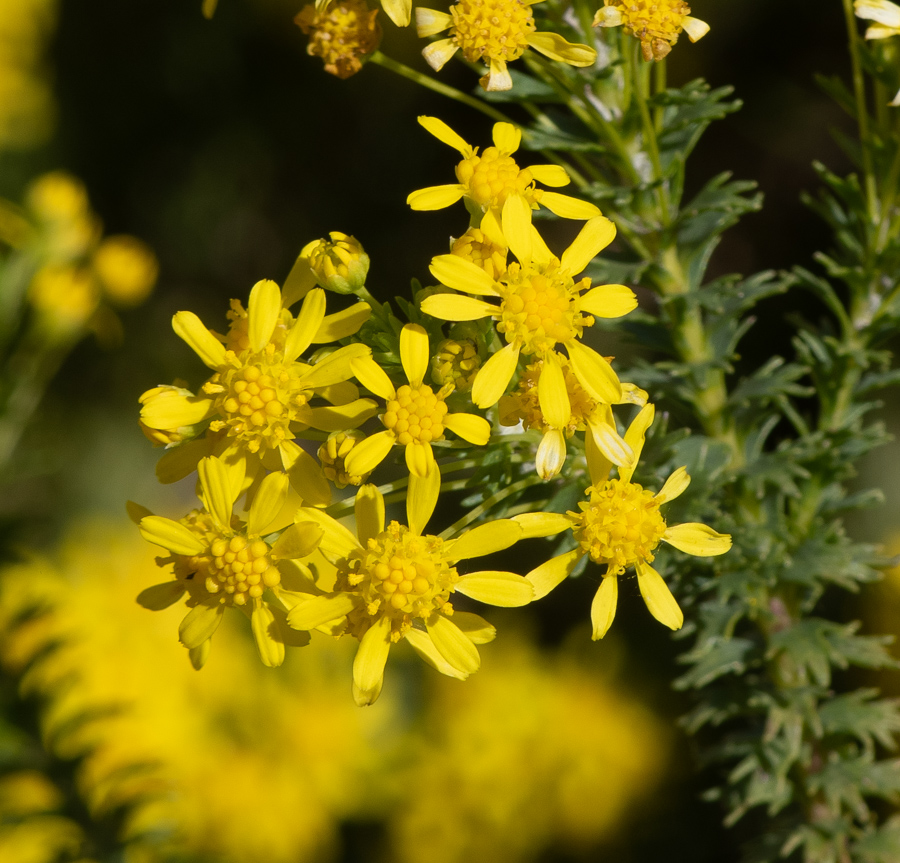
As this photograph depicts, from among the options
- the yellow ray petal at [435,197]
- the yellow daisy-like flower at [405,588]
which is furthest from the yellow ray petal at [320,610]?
the yellow ray petal at [435,197]

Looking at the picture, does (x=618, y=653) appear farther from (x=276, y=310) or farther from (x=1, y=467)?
(x=276, y=310)

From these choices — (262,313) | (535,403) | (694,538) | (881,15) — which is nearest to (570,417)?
(535,403)

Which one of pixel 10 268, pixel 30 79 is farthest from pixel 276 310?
pixel 30 79

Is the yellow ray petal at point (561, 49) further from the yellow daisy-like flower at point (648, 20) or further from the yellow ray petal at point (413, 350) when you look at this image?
the yellow ray petal at point (413, 350)

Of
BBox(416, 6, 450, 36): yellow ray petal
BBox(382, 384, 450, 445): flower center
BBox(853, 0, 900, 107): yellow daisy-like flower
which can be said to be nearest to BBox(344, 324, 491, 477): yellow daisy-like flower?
BBox(382, 384, 450, 445): flower center

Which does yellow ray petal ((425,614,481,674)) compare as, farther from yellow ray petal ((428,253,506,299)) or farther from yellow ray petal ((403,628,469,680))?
yellow ray petal ((428,253,506,299))

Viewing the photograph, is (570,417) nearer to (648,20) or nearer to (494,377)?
(494,377)
